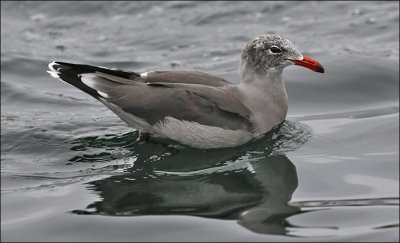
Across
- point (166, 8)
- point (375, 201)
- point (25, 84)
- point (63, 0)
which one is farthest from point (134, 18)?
point (375, 201)

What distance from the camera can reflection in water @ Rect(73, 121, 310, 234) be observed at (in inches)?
251

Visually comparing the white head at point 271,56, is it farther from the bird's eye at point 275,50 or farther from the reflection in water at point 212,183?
the reflection in water at point 212,183

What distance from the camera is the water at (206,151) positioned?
6172mm

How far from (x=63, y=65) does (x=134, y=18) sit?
22.8 ft

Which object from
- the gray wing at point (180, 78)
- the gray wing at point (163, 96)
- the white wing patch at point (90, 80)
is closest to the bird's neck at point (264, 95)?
the gray wing at point (163, 96)

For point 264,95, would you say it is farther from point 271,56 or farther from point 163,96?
point 163,96

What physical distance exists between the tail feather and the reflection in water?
0.79m

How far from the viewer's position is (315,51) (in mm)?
12258

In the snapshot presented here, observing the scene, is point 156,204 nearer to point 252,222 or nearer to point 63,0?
point 252,222

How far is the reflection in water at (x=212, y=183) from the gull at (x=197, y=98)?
0.63 ft

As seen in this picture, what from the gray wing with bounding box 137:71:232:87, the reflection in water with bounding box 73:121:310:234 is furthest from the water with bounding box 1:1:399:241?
the gray wing with bounding box 137:71:232:87

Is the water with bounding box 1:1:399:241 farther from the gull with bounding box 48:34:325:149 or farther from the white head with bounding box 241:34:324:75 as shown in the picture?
the white head with bounding box 241:34:324:75

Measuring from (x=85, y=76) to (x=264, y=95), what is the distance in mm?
2119

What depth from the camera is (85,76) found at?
7863 millimetres
